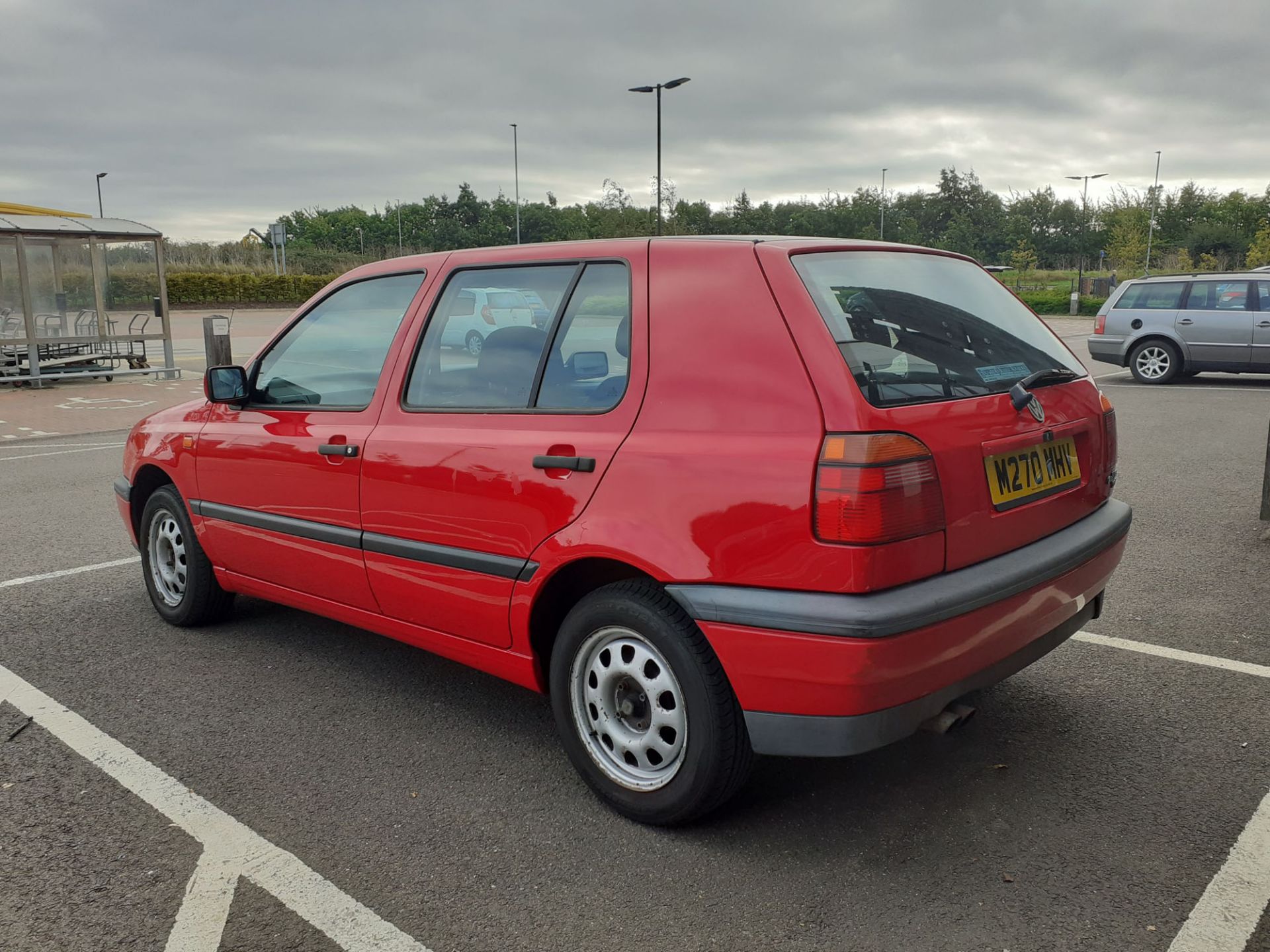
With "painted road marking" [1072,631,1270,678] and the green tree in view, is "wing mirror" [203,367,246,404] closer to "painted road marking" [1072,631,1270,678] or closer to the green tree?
"painted road marking" [1072,631,1270,678]

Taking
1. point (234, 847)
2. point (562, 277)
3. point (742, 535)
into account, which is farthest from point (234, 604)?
point (742, 535)

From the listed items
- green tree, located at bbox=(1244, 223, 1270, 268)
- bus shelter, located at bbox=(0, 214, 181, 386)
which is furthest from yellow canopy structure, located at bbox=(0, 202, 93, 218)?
green tree, located at bbox=(1244, 223, 1270, 268)

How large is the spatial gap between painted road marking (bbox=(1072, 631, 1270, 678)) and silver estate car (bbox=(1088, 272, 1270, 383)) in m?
12.1

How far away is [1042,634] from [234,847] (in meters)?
2.30

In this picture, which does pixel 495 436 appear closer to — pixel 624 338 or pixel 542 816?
pixel 624 338

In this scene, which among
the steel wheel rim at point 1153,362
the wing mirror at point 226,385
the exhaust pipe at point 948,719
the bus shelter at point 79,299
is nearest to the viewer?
the exhaust pipe at point 948,719

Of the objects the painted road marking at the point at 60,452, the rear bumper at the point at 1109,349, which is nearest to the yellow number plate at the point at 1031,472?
the painted road marking at the point at 60,452

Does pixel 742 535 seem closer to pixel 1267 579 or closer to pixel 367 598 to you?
pixel 367 598

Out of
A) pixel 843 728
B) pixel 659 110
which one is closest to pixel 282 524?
pixel 843 728

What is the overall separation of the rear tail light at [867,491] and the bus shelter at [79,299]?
17.6m

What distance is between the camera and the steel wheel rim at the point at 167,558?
464cm

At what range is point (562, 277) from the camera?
3.22 meters

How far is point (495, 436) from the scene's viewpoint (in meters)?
3.15

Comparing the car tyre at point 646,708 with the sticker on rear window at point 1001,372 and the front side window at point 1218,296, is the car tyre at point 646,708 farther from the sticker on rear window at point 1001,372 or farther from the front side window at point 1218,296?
the front side window at point 1218,296
